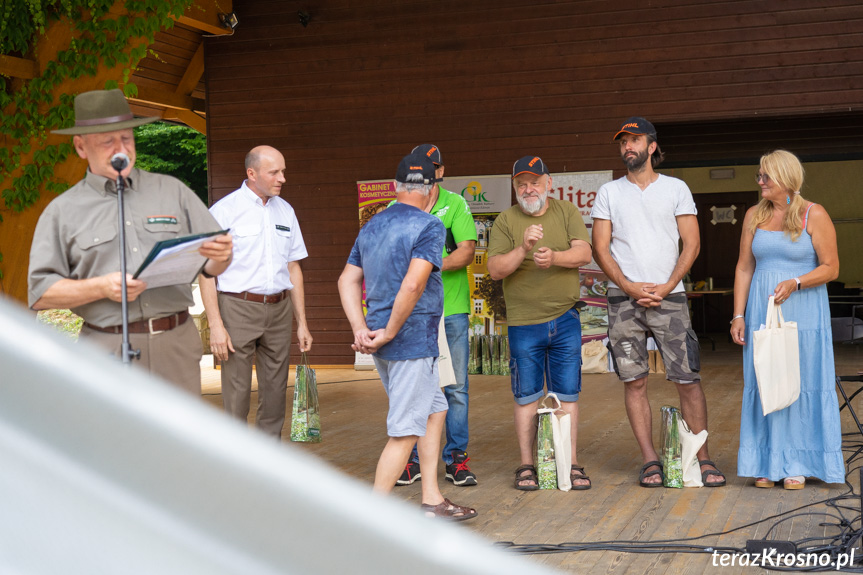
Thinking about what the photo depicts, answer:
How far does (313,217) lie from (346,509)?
10440 mm

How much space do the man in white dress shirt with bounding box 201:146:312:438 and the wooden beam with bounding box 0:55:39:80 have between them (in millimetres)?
3816

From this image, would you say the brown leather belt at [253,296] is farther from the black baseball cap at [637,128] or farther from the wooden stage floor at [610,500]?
the black baseball cap at [637,128]

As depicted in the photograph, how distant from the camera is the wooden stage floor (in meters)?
3.60

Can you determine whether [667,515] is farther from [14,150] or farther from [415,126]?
[415,126]

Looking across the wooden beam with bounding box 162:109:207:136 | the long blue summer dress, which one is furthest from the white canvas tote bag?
the wooden beam with bounding box 162:109:207:136

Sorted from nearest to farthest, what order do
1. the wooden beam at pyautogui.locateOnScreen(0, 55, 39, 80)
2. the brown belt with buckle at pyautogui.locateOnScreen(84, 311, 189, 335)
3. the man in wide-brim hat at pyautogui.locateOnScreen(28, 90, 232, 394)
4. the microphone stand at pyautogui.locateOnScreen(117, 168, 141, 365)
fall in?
the microphone stand at pyautogui.locateOnScreen(117, 168, 141, 365)
the man in wide-brim hat at pyautogui.locateOnScreen(28, 90, 232, 394)
the brown belt with buckle at pyautogui.locateOnScreen(84, 311, 189, 335)
the wooden beam at pyautogui.locateOnScreen(0, 55, 39, 80)

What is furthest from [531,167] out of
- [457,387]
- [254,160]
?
[254,160]

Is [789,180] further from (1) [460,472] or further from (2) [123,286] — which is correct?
(2) [123,286]

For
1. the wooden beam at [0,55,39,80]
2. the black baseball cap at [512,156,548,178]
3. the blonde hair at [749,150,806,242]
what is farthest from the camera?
the wooden beam at [0,55,39,80]

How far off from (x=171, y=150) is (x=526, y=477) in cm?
2444

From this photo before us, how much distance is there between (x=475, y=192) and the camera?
33.3 feet

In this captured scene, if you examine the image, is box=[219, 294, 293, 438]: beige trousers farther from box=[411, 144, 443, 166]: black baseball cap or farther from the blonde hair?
the blonde hair

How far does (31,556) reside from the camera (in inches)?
20.4

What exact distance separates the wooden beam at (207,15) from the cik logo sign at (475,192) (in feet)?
11.5
